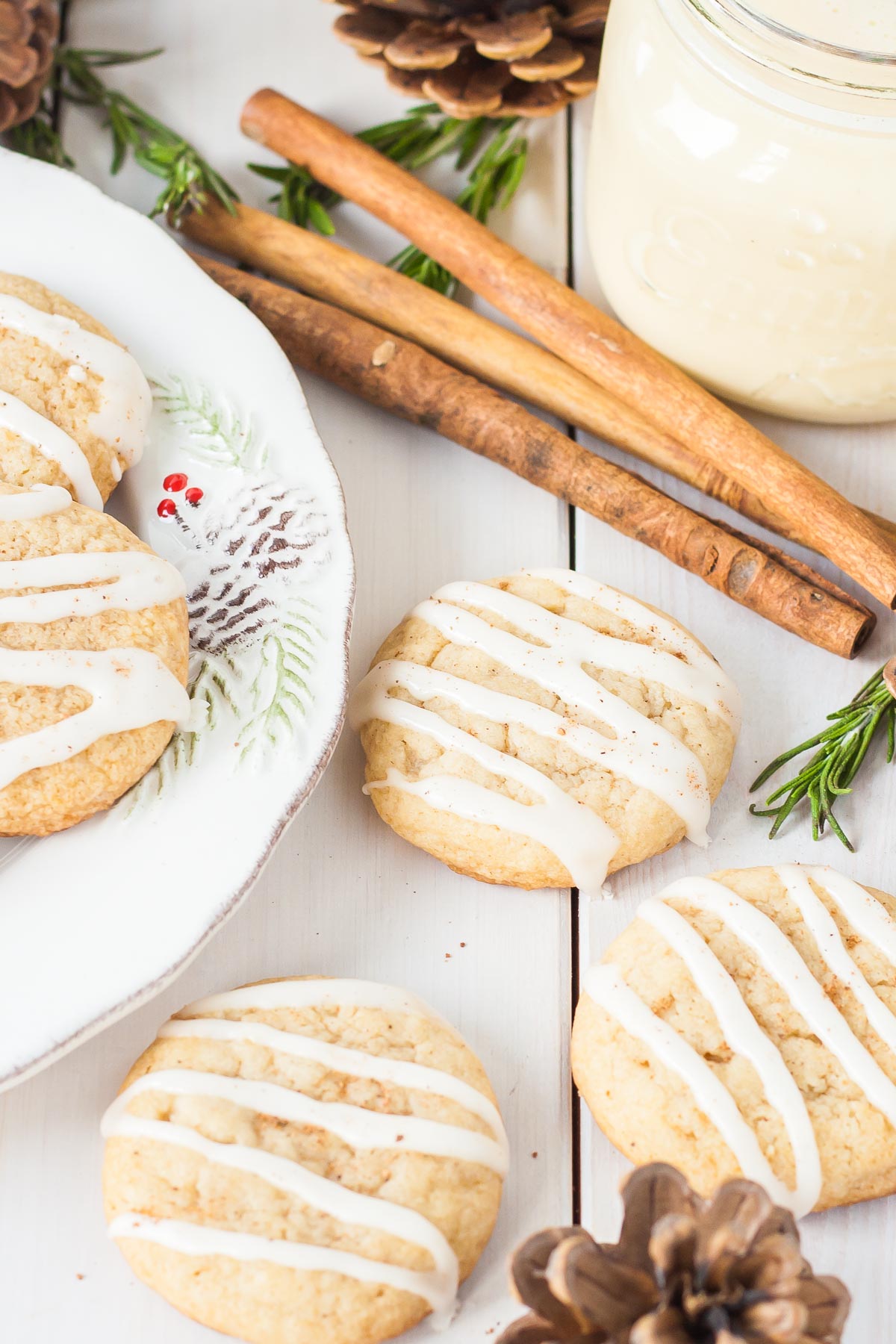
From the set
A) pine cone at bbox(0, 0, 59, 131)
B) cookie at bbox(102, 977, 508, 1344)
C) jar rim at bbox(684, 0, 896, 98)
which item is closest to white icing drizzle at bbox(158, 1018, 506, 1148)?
cookie at bbox(102, 977, 508, 1344)

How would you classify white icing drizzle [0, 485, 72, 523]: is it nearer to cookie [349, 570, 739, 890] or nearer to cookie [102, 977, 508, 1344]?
Answer: cookie [349, 570, 739, 890]

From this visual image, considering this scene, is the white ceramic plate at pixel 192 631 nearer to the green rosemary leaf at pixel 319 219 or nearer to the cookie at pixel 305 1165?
the cookie at pixel 305 1165

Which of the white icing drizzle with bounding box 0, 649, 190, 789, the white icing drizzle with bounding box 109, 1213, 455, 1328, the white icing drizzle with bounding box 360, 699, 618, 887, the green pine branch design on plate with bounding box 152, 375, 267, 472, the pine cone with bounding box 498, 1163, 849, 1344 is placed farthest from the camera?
the green pine branch design on plate with bounding box 152, 375, 267, 472

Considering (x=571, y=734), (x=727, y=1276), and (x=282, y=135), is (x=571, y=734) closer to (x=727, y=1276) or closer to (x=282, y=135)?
(x=727, y=1276)

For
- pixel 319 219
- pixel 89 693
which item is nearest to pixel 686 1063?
pixel 89 693

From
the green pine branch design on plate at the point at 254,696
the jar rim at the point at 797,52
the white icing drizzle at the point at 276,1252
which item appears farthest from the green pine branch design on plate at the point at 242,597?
the jar rim at the point at 797,52

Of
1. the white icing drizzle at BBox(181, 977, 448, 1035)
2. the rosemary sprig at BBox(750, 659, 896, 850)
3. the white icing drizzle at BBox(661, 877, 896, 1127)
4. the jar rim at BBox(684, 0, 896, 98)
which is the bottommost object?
the white icing drizzle at BBox(181, 977, 448, 1035)
